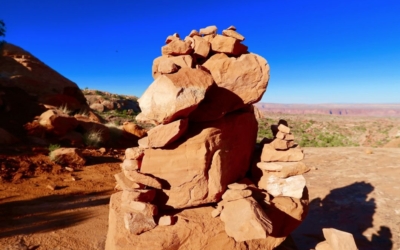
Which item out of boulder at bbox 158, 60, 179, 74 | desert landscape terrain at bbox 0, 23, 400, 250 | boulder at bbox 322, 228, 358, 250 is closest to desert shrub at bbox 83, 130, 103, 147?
desert landscape terrain at bbox 0, 23, 400, 250

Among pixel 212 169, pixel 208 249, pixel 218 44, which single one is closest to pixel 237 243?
pixel 208 249

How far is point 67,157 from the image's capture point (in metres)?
12.9

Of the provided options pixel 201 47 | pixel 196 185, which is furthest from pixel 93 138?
pixel 196 185

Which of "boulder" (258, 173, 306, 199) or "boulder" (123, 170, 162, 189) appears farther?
"boulder" (258, 173, 306, 199)

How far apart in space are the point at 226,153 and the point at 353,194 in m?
10.8

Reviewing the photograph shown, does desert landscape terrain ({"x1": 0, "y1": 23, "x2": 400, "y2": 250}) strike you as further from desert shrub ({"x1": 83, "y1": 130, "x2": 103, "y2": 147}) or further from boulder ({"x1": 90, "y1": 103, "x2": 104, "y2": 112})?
boulder ({"x1": 90, "y1": 103, "x2": 104, "y2": 112})

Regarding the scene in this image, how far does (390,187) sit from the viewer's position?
1332 centimetres

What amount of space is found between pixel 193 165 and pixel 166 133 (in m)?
0.79

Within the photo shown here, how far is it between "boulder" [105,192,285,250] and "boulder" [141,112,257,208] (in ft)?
1.01

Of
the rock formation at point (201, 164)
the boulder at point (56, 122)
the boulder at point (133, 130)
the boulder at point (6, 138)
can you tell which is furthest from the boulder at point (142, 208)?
the boulder at point (133, 130)

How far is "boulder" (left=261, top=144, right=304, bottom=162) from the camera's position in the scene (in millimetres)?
5879

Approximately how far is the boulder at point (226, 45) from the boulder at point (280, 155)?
90.8 inches

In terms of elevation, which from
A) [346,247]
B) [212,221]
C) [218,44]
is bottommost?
[346,247]

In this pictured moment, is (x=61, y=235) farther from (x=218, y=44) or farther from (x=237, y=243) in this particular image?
(x=218, y=44)
